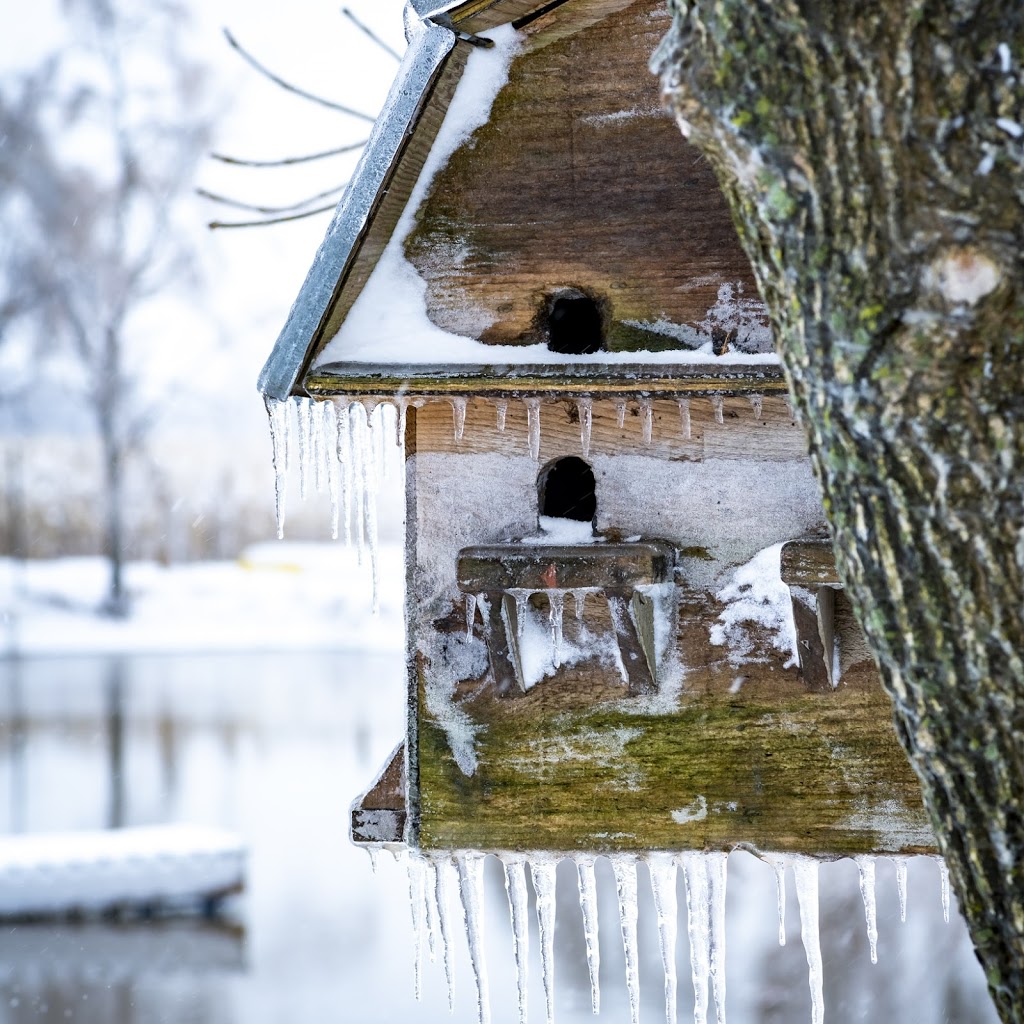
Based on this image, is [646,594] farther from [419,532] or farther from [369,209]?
[369,209]

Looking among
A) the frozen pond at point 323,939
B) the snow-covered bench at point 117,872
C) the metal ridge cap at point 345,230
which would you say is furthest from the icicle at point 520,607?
the snow-covered bench at point 117,872

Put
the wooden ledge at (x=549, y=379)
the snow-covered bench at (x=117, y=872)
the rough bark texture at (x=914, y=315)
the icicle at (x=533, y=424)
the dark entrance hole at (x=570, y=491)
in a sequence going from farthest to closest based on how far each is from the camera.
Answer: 1. the snow-covered bench at (x=117, y=872)
2. the dark entrance hole at (x=570, y=491)
3. the icicle at (x=533, y=424)
4. the wooden ledge at (x=549, y=379)
5. the rough bark texture at (x=914, y=315)

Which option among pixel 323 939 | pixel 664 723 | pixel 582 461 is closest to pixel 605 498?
pixel 582 461

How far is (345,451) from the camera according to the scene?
2033 millimetres

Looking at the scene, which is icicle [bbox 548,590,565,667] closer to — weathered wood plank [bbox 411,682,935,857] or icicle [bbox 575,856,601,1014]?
weathered wood plank [bbox 411,682,935,857]

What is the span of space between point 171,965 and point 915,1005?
15.7 feet

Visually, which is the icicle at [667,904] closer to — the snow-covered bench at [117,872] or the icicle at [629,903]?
the icicle at [629,903]

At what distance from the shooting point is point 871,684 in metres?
1.92

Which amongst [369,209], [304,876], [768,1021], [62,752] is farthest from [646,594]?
[62,752]

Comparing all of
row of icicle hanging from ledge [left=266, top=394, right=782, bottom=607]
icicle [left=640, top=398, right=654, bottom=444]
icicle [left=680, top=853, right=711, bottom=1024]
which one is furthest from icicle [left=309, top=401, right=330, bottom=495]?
icicle [left=680, top=853, right=711, bottom=1024]

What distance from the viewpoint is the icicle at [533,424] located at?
1867mm

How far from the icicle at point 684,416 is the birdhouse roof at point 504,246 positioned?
64 mm

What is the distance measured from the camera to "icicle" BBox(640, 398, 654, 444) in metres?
1.88

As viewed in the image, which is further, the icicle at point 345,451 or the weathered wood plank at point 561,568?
the icicle at point 345,451
